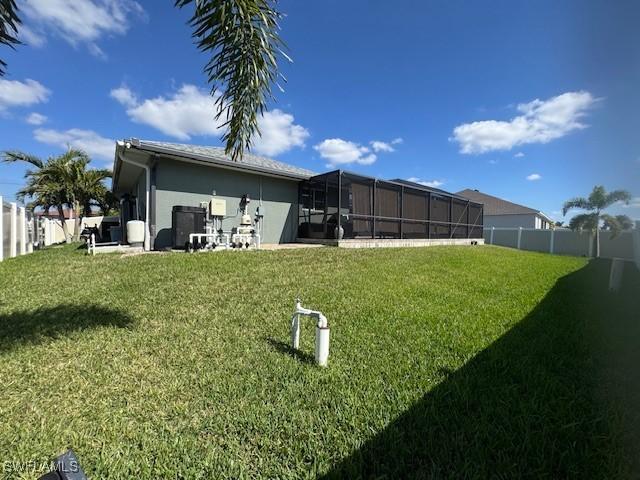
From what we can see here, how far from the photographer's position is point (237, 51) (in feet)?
9.87

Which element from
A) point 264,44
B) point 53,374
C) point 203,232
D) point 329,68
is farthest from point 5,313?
point 329,68

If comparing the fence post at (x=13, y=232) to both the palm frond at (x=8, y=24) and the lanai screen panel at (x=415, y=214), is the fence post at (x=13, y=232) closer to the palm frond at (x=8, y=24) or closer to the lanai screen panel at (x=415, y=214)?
the palm frond at (x=8, y=24)

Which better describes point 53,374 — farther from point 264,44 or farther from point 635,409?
point 635,409

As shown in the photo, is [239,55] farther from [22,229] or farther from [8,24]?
[22,229]

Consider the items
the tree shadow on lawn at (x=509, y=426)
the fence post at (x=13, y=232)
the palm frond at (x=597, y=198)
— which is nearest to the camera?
the palm frond at (x=597, y=198)

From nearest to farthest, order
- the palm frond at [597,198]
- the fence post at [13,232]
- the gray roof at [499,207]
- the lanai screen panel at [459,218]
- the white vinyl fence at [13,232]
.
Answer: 1. the palm frond at [597,198]
2. the white vinyl fence at [13,232]
3. the fence post at [13,232]
4. the lanai screen panel at [459,218]
5. the gray roof at [499,207]

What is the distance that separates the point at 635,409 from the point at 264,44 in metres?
3.95

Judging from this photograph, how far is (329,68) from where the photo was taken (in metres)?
10.7

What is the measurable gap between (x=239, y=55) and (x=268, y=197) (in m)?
9.16

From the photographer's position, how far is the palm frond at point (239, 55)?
274 centimetres

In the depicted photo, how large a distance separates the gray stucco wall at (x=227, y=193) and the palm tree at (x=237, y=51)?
740 cm

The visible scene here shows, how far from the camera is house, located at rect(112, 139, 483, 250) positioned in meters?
9.80

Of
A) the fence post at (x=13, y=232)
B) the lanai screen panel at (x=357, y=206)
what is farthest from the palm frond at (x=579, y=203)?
the fence post at (x=13, y=232)

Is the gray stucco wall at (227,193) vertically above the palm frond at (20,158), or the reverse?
the palm frond at (20,158)
